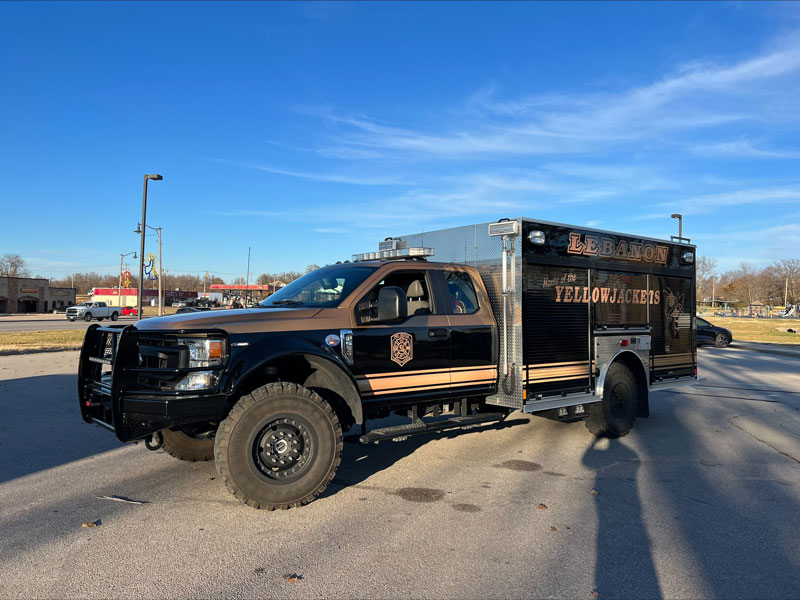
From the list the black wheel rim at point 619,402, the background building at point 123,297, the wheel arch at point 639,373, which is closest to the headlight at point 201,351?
the black wheel rim at point 619,402

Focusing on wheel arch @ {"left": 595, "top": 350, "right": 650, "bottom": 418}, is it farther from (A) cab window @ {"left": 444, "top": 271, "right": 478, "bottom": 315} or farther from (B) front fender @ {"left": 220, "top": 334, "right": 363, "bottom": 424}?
(B) front fender @ {"left": 220, "top": 334, "right": 363, "bottom": 424}

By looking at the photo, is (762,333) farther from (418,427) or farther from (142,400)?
(142,400)

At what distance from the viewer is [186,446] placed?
233 inches

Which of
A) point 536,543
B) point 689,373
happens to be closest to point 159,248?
point 689,373

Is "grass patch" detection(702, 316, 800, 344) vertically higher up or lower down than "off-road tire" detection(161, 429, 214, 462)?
higher up

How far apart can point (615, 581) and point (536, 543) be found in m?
0.66

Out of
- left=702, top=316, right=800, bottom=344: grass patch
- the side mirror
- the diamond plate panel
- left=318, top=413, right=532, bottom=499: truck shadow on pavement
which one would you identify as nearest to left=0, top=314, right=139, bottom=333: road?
left=318, top=413, right=532, bottom=499: truck shadow on pavement

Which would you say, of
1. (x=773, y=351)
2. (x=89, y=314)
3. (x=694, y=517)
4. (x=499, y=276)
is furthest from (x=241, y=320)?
(x=89, y=314)

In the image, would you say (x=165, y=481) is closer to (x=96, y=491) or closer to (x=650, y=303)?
(x=96, y=491)

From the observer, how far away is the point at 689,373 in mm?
8875

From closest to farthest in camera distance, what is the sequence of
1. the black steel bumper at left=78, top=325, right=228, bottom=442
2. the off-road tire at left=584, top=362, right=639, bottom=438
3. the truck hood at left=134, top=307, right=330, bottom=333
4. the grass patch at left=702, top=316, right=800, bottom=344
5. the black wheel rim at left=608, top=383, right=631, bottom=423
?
the black steel bumper at left=78, top=325, right=228, bottom=442, the truck hood at left=134, top=307, right=330, bottom=333, the off-road tire at left=584, top=362, right=639, bottom=438, the black wheel rim at left=608, top=383, right=631, bottom=423, the grass patch at left=702, top=316, right=800, bottom=344

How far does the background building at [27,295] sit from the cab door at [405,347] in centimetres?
7782

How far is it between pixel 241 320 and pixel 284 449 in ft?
3.62

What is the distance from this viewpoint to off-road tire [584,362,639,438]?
24.4 feet
